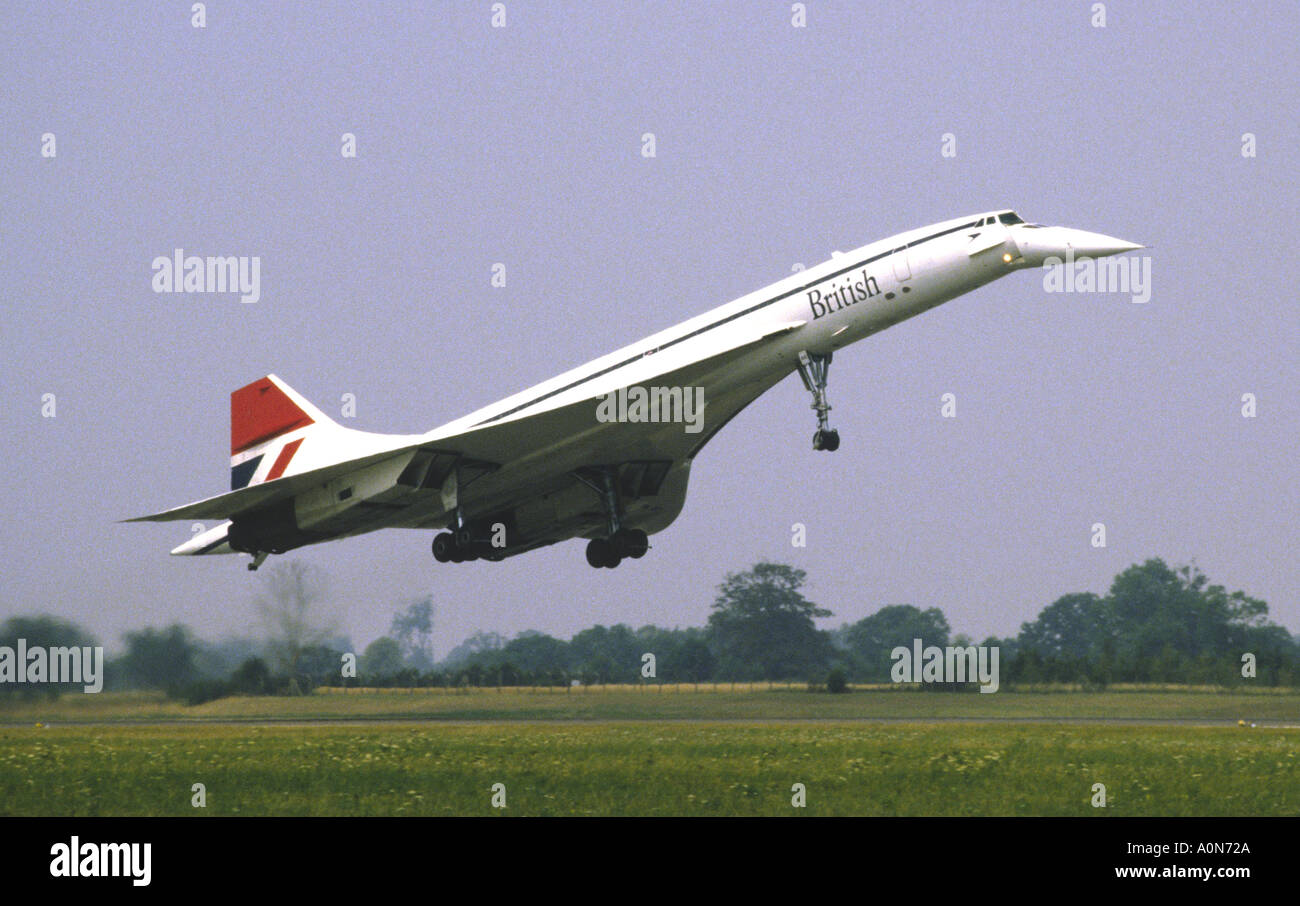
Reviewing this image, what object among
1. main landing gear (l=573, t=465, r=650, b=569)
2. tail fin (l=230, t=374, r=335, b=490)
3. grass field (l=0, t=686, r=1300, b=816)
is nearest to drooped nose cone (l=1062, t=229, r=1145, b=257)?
grass field (l=0, t=686, r=1300, b=816)

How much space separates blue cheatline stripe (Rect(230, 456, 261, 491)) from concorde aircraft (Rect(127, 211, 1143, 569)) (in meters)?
0.04

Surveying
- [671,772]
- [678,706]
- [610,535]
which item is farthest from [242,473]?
[671,772]

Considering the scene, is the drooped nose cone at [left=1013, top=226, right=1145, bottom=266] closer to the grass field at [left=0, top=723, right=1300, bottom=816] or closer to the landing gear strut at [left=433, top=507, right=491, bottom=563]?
the grass field at [left=0, top=723, right=1300, bottom=816]

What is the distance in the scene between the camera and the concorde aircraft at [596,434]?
21703 mm

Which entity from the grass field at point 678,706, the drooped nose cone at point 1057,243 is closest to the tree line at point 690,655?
the grass field at point 678,706

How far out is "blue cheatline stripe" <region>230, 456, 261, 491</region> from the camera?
2834 cm

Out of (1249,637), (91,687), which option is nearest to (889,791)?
(91,687)

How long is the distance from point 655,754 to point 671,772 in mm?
1577

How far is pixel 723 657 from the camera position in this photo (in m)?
27.8

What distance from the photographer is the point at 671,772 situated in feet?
52.8

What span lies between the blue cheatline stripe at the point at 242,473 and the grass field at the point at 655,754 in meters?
5.01

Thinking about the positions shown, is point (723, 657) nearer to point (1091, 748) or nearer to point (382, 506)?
point (382, 506)

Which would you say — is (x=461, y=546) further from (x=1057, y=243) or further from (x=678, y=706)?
(x=1057, y=243)

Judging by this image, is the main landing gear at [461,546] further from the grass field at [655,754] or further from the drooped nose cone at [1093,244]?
the drooped nose cone at [1093,244]
